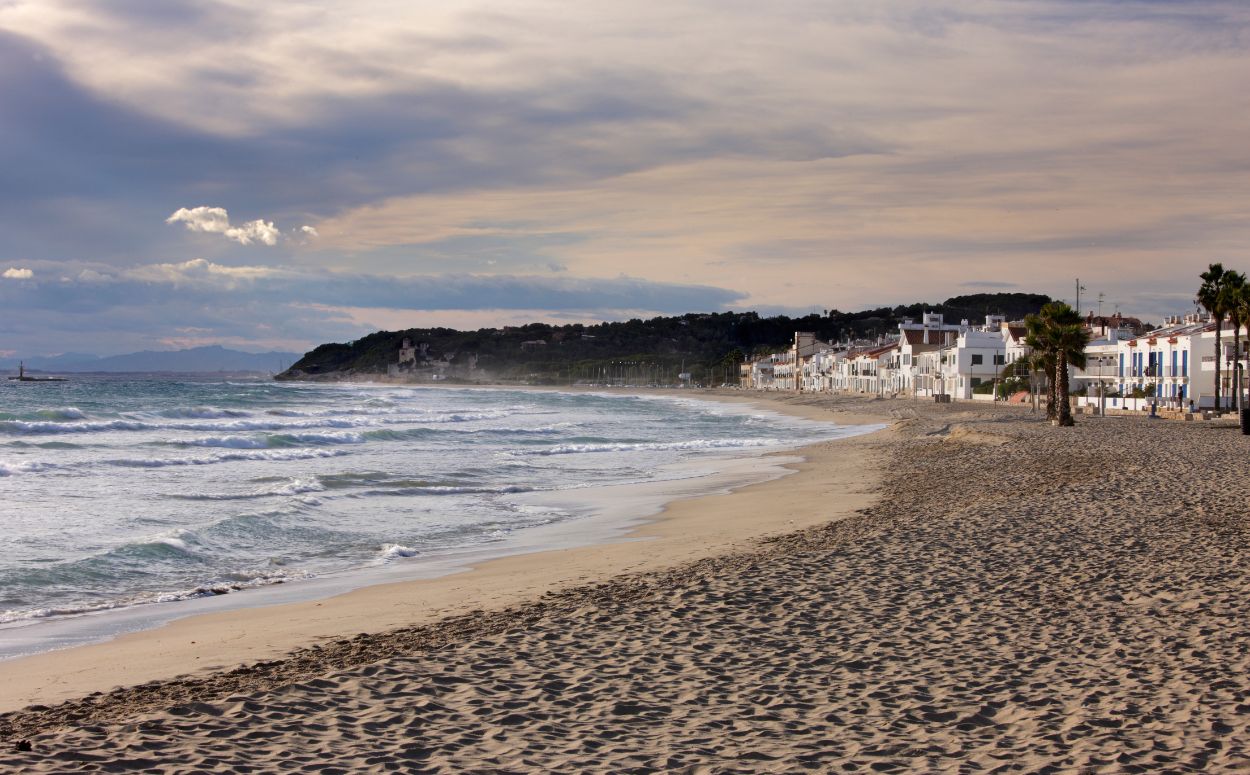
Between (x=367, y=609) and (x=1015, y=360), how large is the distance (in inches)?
2808

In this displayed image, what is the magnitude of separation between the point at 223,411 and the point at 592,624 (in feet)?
182

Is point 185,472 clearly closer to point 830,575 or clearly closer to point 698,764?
point 830,575

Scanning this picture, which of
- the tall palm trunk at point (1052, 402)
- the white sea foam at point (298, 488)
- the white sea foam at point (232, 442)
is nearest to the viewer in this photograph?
the white sea foam at point (298, 488)

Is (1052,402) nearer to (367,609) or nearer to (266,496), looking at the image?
(266,496)

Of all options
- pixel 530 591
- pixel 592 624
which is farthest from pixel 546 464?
pixel 592 624

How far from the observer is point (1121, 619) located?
866cm

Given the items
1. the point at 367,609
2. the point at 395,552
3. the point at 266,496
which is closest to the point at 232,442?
the point at 266,496

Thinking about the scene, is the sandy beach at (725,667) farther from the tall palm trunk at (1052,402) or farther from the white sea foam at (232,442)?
the tall palm trunk at (1052,402)

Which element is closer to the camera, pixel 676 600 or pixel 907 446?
pixel 676 600

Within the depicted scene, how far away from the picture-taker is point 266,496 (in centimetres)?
2120

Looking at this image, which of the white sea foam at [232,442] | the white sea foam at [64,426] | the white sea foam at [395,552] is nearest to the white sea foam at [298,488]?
the white sea foam at [395,552]

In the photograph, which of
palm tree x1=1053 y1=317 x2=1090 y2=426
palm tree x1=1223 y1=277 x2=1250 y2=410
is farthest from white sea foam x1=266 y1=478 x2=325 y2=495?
palm tree x1=1223 y1=277 x2=1250 y2=410

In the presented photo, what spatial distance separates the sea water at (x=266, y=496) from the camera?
512 inches

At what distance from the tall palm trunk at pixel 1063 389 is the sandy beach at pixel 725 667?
28.2m
